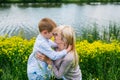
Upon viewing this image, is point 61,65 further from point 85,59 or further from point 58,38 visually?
point 85,59

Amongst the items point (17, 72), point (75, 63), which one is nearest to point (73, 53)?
point (75, 63)

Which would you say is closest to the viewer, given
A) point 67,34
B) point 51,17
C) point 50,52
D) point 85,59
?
point 67,34

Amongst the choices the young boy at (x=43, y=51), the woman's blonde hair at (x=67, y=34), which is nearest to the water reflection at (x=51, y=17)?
the young boy at (x=43, y=51)

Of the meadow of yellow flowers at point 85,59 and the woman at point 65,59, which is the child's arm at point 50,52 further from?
the meadow of yellow flowers at point 85,59

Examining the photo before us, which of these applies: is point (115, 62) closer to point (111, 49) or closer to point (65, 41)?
point (111, 49)

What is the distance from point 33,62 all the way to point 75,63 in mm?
563

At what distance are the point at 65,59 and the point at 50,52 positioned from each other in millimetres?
202

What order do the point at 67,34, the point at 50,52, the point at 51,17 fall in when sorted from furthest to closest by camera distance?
the point at 51,17
the point at 50,52
the point at 67,34

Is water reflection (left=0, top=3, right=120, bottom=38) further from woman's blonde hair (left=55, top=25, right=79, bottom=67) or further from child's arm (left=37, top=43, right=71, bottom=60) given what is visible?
woman's blonde hair (left=55, top=25, right=79, bottom=67)

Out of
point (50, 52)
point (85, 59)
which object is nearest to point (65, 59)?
point (50, 52)

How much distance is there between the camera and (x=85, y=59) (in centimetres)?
659

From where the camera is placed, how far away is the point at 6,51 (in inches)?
273

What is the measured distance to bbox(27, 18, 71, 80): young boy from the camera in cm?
448

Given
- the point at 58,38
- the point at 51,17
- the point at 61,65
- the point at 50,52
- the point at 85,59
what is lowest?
the point at 51,17
